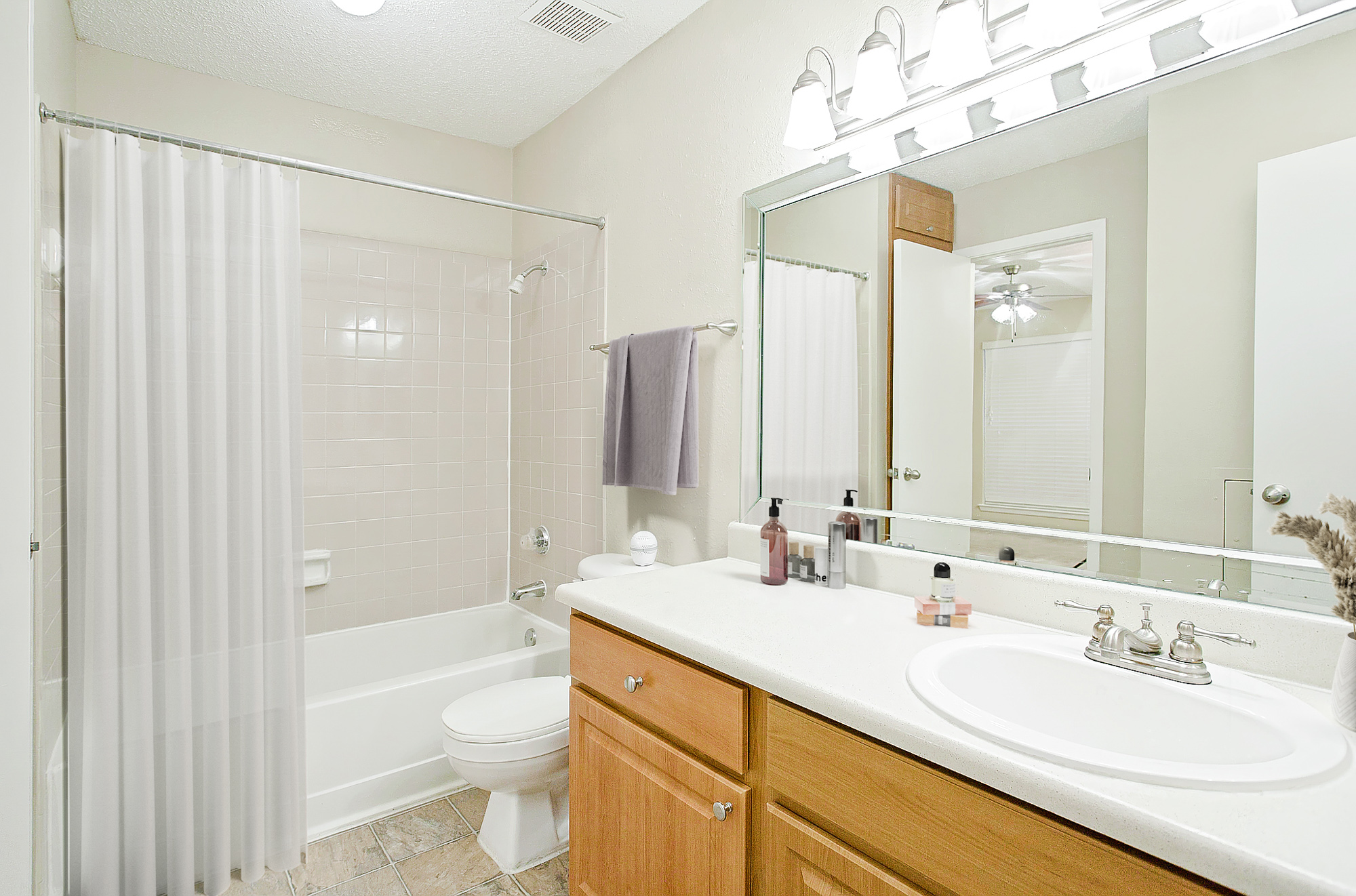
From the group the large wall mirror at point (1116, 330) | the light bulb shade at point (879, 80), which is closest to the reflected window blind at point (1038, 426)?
the large wall mirror at point (1116, 330)

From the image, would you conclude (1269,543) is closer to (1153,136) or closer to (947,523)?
(947,523)

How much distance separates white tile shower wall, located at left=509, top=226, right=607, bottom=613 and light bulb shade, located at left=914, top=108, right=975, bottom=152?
4.26 ft

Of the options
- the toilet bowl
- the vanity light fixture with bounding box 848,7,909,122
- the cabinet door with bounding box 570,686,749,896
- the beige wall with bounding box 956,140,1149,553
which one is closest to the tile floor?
the toilet bowl

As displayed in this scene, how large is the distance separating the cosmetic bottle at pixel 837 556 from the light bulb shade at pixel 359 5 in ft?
6.24

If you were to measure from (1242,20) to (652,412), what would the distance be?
1.49 m

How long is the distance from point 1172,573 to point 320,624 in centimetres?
272

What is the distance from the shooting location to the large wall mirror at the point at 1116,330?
3.00 feet

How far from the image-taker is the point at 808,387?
1.64m

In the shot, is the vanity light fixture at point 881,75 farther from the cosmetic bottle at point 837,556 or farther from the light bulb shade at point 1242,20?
the cosmetic bottle at point 837,556

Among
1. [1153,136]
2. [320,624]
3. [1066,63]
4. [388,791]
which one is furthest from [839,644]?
[320,624]

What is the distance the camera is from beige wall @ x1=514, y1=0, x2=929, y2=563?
1.71 m

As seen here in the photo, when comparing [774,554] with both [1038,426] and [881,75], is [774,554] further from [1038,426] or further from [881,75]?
[881,75]

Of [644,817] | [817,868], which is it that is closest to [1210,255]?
[817,868]

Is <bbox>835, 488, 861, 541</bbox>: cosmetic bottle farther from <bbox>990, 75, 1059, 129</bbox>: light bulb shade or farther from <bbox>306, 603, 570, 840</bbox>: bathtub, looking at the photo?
<bbox>306, 603, 570, 840</bbox>: bathtub
